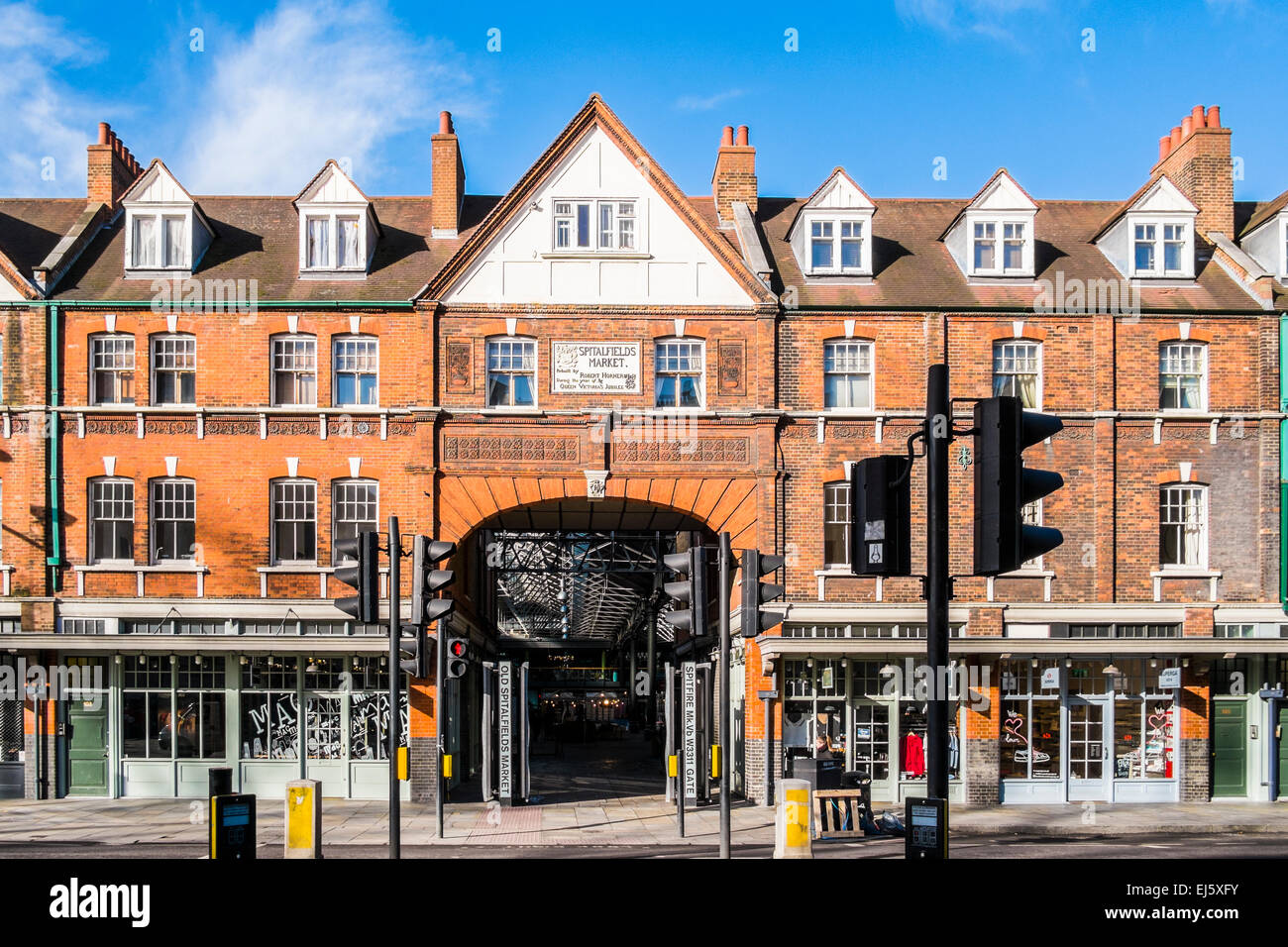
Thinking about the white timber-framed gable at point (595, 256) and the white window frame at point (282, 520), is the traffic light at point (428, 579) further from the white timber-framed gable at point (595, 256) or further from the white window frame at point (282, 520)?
the white timber-framed gable at point (595, 256)

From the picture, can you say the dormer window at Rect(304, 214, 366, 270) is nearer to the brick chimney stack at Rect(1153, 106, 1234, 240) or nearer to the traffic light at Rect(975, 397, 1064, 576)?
the brick chimney stack at Rect(1153, 106, 1234, 240)

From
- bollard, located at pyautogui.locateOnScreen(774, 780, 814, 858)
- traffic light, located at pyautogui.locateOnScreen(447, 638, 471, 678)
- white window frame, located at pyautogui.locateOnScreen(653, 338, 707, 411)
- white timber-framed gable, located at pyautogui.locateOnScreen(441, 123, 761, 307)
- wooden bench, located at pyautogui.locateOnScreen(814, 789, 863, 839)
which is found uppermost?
white timber-framed gable, located at pyautogui.locateOnScreen(441, 123, 761, 307)

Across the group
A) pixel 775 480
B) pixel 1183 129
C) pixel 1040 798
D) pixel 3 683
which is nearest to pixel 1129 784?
pixel 1040 798

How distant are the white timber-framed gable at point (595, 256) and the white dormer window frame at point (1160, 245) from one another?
8.71m

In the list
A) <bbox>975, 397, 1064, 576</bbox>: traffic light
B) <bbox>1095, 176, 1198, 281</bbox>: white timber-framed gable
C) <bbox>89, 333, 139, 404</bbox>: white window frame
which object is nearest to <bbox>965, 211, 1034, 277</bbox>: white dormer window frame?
<bbox>1095, 176, 1198, 281</bbox>: white timber-framed gable

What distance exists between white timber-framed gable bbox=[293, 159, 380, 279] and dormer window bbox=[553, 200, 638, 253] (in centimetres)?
437

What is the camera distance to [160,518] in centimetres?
2300

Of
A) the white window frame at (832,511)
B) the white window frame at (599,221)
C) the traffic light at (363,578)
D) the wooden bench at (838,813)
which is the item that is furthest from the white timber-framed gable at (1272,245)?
the traffic light at (363,578)

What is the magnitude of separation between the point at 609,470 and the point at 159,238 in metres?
11.1

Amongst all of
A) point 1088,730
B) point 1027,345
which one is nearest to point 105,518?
point 1027,345

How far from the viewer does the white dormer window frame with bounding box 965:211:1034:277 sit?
2423cm

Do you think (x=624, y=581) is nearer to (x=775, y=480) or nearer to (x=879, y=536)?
(x=775, y=480)

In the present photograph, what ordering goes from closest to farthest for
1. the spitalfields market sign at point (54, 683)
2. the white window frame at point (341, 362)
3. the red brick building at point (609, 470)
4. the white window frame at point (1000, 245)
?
1. the spitalfields market sign at point (54, 683)
2. the red brick building at point (609, 470)
3. the white window frame at point (341, 362)
4. the white window frame at point (1000, 245)

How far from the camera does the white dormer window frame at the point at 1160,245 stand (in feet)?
79.6
